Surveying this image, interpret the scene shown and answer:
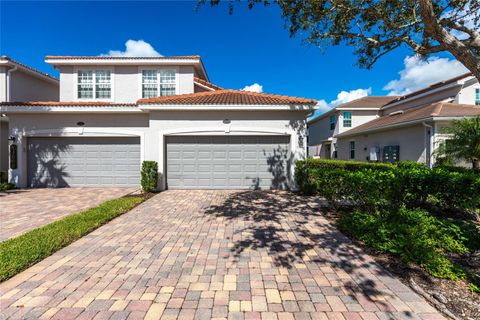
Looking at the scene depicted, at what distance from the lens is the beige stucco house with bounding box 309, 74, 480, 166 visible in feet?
37.3

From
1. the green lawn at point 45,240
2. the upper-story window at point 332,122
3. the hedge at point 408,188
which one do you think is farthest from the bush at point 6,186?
the upper-story window at point 332,122

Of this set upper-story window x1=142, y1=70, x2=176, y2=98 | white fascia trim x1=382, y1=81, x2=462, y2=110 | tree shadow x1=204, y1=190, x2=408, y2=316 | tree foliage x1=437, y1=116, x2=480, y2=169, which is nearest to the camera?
tree shadow x1=204, y1=190, x2=408, y2=316

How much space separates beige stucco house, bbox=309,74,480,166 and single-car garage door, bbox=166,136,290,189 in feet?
21.9

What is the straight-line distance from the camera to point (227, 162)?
34.4ft

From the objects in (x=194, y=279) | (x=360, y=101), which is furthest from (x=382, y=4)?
(x=360, y=101)

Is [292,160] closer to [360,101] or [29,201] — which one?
[29,201]

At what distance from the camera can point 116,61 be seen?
42.6ft

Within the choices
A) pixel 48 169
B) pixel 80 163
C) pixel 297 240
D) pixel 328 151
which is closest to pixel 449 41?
pixel 297 240

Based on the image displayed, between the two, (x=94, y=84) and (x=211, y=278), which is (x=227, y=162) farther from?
(x=94, y=84)

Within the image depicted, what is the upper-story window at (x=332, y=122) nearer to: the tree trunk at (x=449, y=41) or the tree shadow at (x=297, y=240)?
the tree shadow at (x=297, y=240)

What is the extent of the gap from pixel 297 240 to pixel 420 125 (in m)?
11.7

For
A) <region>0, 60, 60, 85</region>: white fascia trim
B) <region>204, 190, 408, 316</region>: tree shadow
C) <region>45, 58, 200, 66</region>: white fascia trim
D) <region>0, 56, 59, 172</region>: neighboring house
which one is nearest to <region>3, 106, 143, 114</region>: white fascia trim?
<region>0, 56, 59, 172</region>: neighboring house

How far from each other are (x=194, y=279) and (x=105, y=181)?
9.67 m

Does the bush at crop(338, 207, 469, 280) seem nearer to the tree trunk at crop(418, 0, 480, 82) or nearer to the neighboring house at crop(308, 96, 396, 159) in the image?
the tree trunk at crop(418, 0, 480, 82)
